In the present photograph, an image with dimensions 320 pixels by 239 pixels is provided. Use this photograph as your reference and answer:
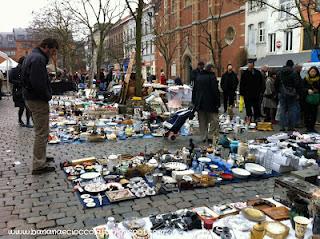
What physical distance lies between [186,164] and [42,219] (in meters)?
2.81

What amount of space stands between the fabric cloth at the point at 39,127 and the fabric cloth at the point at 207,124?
376cm

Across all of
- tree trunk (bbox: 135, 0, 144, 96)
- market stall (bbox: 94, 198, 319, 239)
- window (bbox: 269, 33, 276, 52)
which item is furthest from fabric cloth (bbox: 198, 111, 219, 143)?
window (bbox: 269, 33, 276, 52)

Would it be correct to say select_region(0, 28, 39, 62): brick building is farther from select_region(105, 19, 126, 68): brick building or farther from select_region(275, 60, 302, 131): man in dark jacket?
select_region(275, 60, 302, 131): man in dark jacket

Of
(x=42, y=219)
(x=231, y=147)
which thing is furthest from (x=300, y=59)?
(x=42, y=219)

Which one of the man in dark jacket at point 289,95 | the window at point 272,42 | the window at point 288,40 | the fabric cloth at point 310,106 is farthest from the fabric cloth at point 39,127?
→ the window at point 272,42

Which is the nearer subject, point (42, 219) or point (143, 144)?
point (42, 219)

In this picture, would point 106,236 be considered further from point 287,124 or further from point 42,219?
point 287,124

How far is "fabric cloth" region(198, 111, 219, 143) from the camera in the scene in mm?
8062

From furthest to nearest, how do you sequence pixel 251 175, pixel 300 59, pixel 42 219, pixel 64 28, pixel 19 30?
pixel 19 30 → pixel 64 28 → pixel 300 59 → pixel 251 175 → pixel 42 219

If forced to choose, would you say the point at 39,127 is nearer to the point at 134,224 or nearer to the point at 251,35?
the point at 134,224

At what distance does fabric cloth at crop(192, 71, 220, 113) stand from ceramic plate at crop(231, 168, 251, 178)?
2.45 m

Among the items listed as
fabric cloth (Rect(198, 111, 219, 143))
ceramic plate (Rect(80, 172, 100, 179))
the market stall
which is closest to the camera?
the market stall

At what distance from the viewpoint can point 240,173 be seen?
5.55 meters

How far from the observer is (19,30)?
96.2 m
